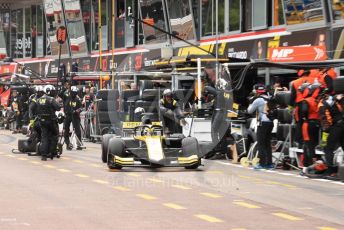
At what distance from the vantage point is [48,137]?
2136 cm

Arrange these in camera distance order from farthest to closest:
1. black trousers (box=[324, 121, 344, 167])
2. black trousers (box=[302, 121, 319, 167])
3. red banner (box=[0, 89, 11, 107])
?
1. red banner (box=[0, 89, 11, 107])
2. black trousers (box=[302, 121, 319, 167])
3. black trousers (box=[324, 121, 344, 167])

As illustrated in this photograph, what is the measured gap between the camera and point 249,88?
999 inches

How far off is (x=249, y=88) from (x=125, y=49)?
22.6m

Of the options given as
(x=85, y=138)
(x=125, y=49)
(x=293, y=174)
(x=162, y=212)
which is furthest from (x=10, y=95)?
(x=162, y=212)

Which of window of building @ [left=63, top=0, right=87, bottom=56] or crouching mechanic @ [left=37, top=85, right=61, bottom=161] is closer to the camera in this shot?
crouching mechanic @ [left=37, top=85, right=61, bottom=161]

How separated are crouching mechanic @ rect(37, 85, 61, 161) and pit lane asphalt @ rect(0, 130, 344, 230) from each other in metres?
2.10

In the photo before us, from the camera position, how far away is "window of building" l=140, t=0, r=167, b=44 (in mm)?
42281

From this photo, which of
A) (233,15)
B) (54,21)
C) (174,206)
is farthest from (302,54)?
(54,21)

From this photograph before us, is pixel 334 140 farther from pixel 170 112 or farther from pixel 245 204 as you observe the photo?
pixel 170 112

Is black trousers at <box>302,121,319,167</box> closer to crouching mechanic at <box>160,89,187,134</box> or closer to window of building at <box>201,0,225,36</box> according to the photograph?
crouching mechanic at <box>160,89,187,134</box>

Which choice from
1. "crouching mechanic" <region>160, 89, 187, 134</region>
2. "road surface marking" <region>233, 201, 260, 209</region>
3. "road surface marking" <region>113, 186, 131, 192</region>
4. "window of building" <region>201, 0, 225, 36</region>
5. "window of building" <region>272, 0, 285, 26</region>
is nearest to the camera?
"road surface marking" <region>233, 201, 260, 209</region>

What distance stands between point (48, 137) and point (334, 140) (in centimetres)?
833

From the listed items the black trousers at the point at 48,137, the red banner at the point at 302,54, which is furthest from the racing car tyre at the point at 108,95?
the red banner at the point at 302,54

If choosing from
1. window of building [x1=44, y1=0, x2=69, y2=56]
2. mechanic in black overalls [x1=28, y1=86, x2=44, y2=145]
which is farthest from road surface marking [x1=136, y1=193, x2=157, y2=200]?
window of building [x1=44, y1=0, x2=69, y2=56]
